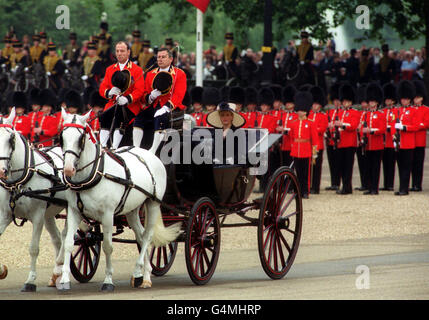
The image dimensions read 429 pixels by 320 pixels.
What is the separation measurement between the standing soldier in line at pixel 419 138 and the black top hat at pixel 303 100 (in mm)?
1687

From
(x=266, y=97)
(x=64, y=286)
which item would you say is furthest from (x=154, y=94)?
(x=266, y=97)

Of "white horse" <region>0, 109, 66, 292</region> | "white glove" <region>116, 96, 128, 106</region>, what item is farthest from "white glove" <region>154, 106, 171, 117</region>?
"white horse" <region>0, 109, 66, 292</region>

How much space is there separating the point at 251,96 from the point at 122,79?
8.49 m

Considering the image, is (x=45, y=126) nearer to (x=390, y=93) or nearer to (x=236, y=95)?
(x=236, y=95)

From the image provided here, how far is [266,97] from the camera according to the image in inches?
712

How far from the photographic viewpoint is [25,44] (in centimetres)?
3091

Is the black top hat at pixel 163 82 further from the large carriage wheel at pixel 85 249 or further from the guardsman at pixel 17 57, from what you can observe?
the guardsman at pixel 17 57

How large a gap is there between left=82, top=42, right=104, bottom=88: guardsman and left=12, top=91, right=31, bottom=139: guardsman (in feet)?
28.3

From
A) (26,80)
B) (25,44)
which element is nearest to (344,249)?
(26,80)

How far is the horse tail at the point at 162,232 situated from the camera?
9.14m

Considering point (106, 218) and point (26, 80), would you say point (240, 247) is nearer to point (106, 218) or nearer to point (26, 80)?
point (106, 218)

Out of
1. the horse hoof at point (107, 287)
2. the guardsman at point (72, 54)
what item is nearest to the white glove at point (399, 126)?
the horse hoof at point (107, 287)
